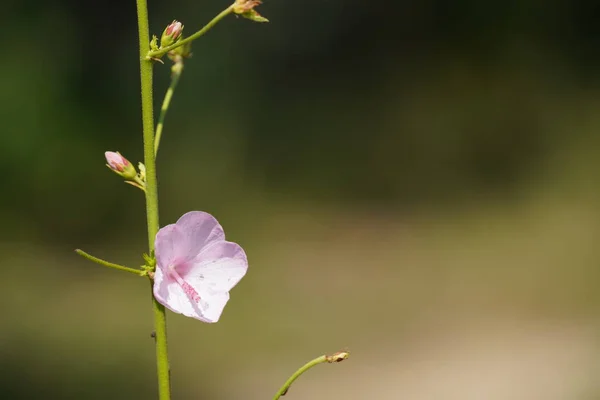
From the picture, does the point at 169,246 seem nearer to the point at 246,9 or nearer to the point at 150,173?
the point at 150,173

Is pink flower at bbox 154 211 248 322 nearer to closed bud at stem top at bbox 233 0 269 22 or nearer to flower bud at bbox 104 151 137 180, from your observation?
flower bud at bbox 104 151 137 180

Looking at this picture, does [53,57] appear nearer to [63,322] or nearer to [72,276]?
[72,276]

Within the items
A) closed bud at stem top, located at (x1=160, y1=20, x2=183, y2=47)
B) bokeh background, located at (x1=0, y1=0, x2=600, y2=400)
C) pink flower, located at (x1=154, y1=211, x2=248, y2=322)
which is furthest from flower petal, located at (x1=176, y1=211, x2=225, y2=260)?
bokeh background, located at (x1=0, y1=0, x2=600, y2=400)

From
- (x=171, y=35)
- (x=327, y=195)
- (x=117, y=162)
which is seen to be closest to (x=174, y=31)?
(x=171, y=35)

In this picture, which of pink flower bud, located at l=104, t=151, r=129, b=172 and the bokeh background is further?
the bokeh background

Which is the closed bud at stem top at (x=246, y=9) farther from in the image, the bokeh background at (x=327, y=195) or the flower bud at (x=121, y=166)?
the bokeh background at (x=327, y=195)

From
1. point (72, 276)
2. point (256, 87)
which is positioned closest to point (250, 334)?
point (72, 276)
